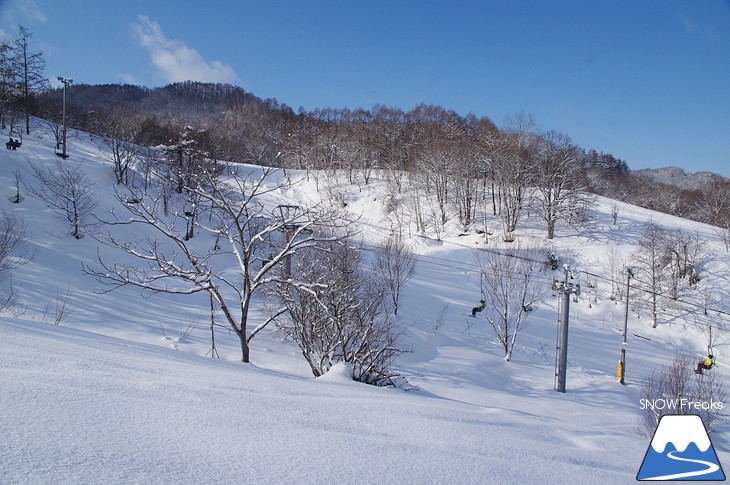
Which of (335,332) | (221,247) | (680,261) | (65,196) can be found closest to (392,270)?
(221,247)

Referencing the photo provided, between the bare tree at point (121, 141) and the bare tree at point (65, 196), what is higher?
the bare tree at point (121, 141)

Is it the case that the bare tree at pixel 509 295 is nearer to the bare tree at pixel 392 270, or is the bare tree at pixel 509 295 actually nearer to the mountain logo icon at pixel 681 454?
the bare tree at pixel 392 270

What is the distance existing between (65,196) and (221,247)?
11170 millimetres

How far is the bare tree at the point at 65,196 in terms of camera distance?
20.5 m

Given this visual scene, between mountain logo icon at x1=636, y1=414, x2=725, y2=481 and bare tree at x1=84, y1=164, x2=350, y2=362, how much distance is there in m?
4.99

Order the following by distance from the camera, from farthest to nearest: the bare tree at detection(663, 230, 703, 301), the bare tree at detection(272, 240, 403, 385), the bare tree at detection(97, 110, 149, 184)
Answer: the bare tree at detection(97, 110, 149, 184) → the bare tree at detection(663, 230, 703, 301) → the bare tree at detection(272, 240, 403, 385)

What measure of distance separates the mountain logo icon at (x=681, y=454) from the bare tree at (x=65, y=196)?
80.5ft

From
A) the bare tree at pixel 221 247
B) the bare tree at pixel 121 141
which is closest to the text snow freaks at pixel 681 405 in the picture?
the bare tree at pixel 221 247

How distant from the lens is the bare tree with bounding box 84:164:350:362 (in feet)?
23.4

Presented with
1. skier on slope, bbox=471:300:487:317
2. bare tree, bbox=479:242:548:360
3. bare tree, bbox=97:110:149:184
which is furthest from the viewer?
bare tree, bbox=97:110:149:184

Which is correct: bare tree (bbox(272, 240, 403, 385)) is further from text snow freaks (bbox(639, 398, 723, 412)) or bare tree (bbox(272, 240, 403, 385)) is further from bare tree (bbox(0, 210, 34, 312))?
bare tree (bbox(0, 210, 34, 312))

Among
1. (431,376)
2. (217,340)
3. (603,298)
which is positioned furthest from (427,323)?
(603,298)

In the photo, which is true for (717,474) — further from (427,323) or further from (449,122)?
(449,122)

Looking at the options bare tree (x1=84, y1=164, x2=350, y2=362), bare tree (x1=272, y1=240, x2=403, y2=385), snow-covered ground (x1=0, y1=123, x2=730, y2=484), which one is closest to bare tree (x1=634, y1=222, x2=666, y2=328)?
snow-covered ground (x1=0, y1=123, x2=730, y2=484)
